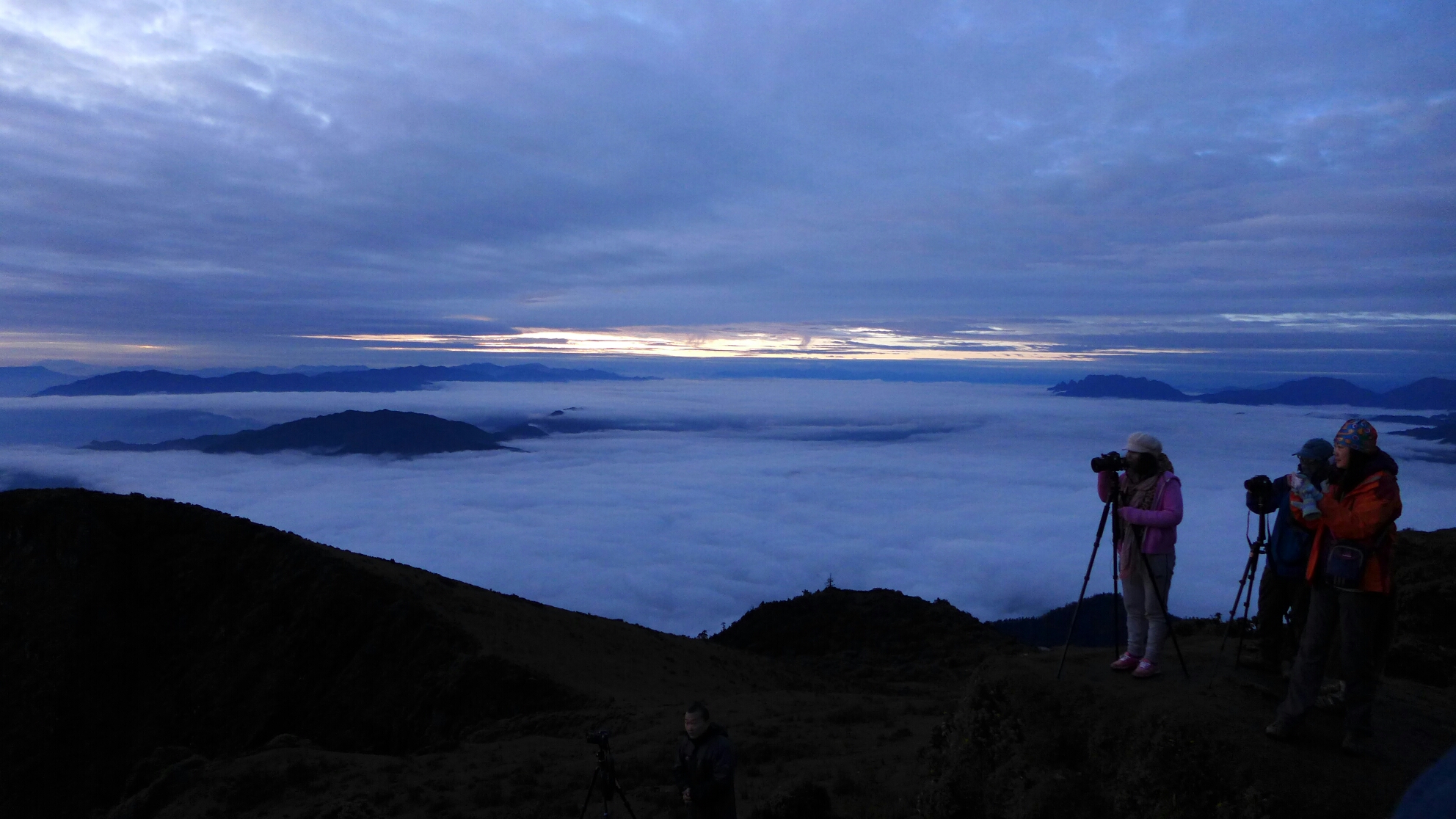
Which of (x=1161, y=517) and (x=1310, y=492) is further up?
(x=1310, y=492)

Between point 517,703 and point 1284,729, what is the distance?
16436mm

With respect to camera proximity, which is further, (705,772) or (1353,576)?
(705,772)

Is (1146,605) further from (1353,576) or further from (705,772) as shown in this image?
(705,772)

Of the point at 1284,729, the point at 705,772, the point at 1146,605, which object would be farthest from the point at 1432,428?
the point at 705,772

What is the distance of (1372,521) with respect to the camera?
439 centimetres

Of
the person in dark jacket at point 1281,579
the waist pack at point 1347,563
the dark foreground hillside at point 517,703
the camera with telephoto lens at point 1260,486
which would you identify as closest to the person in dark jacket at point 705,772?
the dark foreground hillside at point 517,703

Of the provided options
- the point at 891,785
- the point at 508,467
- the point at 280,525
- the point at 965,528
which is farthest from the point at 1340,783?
the point at 508,467

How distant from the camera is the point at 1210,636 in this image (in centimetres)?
1144

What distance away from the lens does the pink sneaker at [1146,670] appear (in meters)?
5.53

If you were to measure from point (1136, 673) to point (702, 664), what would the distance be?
19.3 metres

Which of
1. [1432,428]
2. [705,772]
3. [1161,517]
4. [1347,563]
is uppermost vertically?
[1161,517]

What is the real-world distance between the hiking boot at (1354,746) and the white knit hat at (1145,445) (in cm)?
223

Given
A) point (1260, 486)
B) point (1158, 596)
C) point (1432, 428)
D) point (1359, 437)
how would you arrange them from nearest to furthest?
point (1359, 437)
point (1158, 596)
point (1260, 486)
point (1432, 428)

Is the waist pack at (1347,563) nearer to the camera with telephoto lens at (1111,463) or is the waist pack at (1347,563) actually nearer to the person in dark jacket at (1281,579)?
the person in dark jacket at (1281,579)
